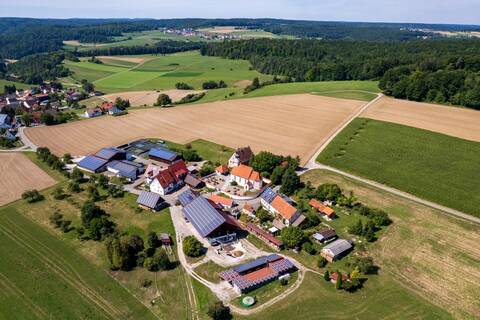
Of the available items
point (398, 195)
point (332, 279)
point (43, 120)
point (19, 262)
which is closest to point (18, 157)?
point (43, 120)

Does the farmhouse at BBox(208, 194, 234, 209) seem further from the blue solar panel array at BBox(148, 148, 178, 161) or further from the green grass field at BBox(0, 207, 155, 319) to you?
the green grass field at BBox(0, 207, 155, 319)

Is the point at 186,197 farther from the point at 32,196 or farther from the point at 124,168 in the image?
the point at 32,196

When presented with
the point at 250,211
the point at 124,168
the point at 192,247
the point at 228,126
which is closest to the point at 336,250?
the point at 250,211

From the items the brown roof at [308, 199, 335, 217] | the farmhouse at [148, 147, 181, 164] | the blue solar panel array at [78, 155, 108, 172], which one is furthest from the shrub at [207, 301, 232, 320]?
the blue solar panel array at [78, 155, 108, 172]

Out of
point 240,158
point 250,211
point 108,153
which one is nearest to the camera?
point 250,211

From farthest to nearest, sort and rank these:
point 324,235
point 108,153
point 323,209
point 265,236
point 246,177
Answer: point 108,153
point 246,177
point 323,209
point 265,236
point 324,235

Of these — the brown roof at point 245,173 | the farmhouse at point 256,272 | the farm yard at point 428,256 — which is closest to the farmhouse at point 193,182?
the brown roof at point 245,173

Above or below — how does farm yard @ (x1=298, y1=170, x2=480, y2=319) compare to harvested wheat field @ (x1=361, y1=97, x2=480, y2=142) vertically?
below

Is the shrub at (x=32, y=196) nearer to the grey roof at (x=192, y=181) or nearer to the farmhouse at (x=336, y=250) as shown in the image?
the grey roof at (x=192, y=181)
